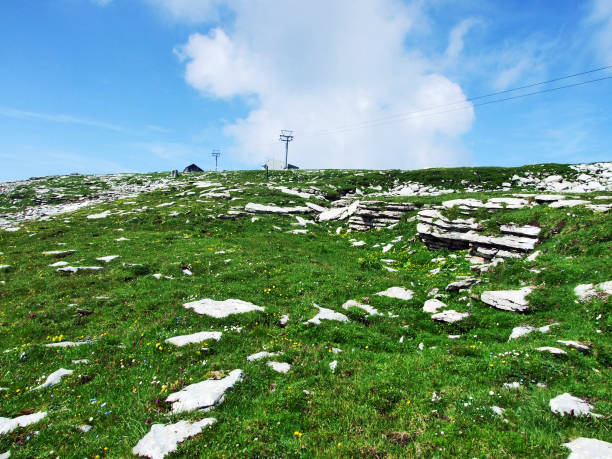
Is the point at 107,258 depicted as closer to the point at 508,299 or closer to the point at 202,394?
the point at 202,394

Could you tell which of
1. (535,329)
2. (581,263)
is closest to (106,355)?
(535,329)

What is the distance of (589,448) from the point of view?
566cm

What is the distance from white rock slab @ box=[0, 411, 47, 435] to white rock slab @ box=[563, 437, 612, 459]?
1174 centimetres

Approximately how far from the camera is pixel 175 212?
3641 centimetres

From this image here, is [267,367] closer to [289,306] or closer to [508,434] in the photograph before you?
[289,306]

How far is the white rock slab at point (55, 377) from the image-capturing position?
9.07 metres

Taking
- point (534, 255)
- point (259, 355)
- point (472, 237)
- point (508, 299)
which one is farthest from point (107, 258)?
point (534, 255)

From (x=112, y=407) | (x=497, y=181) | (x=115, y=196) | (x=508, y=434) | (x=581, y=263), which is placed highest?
(x=497, y=181)

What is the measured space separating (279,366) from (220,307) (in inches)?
210

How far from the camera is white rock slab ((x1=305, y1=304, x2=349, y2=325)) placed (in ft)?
42.2

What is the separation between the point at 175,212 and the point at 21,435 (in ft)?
104

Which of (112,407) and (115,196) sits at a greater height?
(115,196)

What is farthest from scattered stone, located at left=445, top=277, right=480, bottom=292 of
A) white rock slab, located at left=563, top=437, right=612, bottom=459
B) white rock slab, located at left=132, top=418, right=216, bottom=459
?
white rock slab, located at left=132, top=418, right=216, bottom=459

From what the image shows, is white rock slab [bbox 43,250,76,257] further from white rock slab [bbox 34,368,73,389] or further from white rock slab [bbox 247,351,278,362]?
white rock slab [bbox 247,351,278,362]
